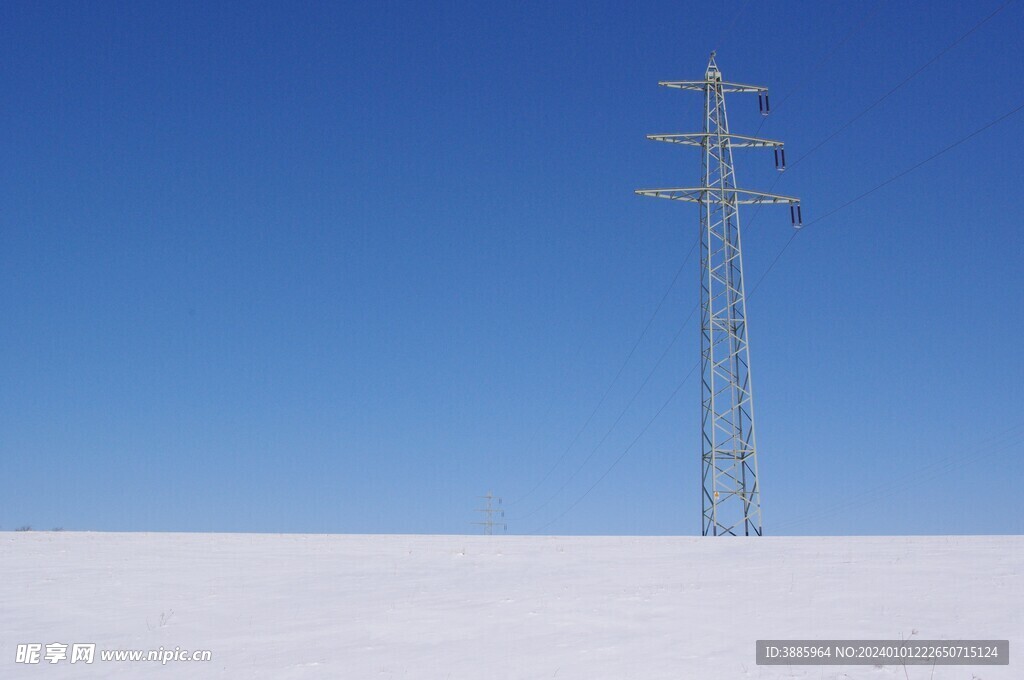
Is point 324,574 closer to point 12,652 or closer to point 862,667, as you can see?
point 12,652

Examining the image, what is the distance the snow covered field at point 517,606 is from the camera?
37.6ft

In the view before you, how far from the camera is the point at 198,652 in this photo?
12438mm

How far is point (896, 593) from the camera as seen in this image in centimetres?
1376

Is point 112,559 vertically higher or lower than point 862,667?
higher

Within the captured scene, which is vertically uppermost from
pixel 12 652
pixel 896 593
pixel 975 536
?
pixel 975 536

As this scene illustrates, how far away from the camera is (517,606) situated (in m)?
14.2

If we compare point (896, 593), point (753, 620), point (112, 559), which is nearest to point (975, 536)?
point (896, 593)

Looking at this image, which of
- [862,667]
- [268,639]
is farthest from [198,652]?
Answer: [862,667]

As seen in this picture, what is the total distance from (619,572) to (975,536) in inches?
380

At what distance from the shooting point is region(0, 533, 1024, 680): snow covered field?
1146 centimetres

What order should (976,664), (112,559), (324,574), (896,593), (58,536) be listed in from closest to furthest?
(976,664), (896,593), (324,574), (112,559), (58,536)

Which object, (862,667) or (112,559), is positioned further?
(112,559)

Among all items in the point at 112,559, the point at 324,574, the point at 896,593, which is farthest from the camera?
the point at 112,559

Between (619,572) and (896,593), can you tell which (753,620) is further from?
(619,572)
